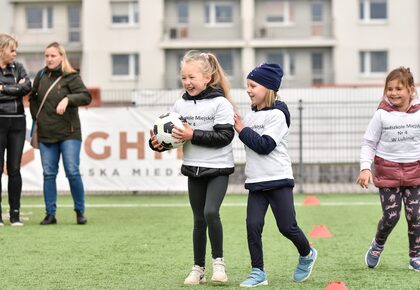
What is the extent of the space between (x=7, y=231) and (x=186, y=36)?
39634mm

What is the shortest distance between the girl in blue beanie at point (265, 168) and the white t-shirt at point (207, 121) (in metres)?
0.13

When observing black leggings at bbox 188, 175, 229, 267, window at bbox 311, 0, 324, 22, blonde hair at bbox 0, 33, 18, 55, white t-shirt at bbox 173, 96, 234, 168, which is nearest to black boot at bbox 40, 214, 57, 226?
blonde hair at bbox 0, 33, 18, 55

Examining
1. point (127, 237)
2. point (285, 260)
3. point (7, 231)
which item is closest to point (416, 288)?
point (285, 260)

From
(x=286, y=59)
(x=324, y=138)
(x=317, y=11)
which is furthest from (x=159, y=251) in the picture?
(x=317, y=11)

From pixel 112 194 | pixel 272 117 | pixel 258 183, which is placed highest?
pixel 272 117

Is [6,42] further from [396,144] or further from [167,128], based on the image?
[396,144]

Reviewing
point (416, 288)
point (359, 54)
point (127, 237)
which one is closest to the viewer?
point (416, 288)

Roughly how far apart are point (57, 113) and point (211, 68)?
3848mm

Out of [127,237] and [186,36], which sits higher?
[186,36]

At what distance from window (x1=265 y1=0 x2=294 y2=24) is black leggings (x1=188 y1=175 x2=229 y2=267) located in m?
42.4

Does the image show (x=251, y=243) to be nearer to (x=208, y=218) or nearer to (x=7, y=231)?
(x=208, y=218)

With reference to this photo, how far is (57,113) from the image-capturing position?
34.0 feet

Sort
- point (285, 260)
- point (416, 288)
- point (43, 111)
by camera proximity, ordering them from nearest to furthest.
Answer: point (416, 288)
point (285, 260)
point (43, 111)

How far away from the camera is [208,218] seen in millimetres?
6859
